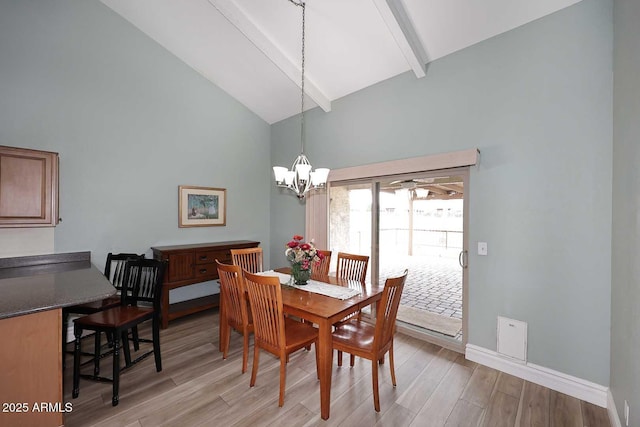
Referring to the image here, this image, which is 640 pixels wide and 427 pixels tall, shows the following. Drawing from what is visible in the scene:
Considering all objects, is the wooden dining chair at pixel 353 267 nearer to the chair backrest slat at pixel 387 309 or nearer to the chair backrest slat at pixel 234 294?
the chair backrest slat at pixel 387 309

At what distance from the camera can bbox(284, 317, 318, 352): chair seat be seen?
2115 mm

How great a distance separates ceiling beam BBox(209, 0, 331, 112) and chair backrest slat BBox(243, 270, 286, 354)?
287 cm

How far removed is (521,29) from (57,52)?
194 inches

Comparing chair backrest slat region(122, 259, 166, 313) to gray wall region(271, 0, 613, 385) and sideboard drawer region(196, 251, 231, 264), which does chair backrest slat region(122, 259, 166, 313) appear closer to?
sideboard drawer region(196, 251, 231, 264)

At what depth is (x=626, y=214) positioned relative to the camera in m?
1.72

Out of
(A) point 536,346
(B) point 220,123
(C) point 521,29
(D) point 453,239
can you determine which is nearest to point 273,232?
(B) point 220,123

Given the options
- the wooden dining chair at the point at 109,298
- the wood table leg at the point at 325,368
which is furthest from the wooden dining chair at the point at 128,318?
the wood table leg at the point at 325,368

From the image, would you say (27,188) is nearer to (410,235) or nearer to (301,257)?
(301,257)

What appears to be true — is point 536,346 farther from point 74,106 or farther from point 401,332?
point 74,106

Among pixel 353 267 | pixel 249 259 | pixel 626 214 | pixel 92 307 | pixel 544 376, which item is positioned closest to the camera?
pixel 626 214

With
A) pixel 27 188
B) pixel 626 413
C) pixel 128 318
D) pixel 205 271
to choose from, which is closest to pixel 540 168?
pixel 626 413

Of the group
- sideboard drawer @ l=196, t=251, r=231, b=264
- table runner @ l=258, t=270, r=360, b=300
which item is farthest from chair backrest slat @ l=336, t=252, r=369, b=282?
sideboard drawer @ l=196, t=251, r=231, b=264

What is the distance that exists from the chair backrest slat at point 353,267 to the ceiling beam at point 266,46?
2.41 meters

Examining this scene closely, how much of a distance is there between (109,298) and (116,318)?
0.60 metres
